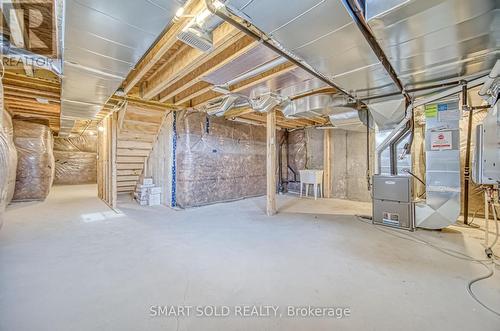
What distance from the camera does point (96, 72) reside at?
219 cm

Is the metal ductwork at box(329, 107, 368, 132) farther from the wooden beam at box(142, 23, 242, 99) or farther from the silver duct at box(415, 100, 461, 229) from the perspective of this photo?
the wooden beam at box(142, 23, 242, 99)

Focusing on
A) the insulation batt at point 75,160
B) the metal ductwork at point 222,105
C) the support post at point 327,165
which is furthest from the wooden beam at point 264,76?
the insulation batt at point 75,160

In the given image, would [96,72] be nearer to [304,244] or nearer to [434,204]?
[304,244]

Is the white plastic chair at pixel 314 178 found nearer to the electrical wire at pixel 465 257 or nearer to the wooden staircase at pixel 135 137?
the electrical wire at pixel 465 257

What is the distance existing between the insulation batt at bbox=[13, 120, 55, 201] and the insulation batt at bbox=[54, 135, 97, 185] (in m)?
4.24

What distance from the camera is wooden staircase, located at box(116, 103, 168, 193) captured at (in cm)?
438

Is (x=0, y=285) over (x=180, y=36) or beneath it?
beneath

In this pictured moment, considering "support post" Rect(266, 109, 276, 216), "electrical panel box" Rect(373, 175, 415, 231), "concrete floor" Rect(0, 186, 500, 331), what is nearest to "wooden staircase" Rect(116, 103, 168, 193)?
"concrete floor" Rect(0, 186, 500, 331)

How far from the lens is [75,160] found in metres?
9.16

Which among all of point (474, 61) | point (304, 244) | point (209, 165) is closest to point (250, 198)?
point (209, 165)

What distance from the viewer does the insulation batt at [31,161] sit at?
504cm

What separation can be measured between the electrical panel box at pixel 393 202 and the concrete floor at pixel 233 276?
0.28 meters

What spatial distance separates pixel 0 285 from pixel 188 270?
140 centimetres

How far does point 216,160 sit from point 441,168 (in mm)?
4032
